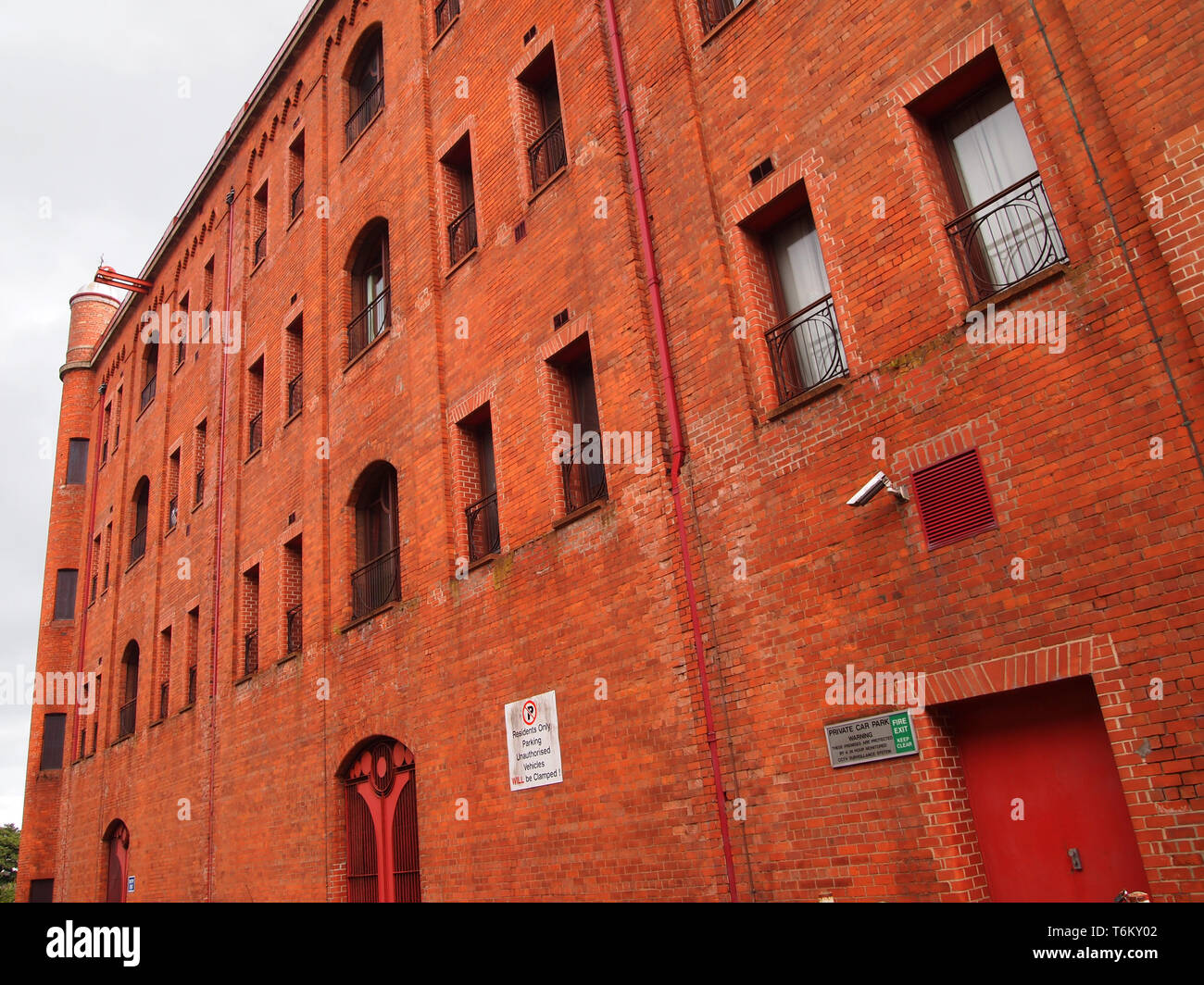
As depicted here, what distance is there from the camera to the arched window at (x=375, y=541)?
13.8m

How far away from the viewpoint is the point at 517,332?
11.4 meters

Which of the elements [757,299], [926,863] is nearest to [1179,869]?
[926,863]

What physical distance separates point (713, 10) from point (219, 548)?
561 inches

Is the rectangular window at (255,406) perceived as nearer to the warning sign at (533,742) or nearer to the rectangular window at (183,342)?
the rectangular window at (183,342)

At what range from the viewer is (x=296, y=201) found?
18.9 meters

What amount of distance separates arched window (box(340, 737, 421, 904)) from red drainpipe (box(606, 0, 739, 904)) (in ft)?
17.6

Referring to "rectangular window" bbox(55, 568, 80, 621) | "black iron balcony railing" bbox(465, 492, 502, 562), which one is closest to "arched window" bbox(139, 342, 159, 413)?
"rectangular window" bbox(55, 568, 80, 621)

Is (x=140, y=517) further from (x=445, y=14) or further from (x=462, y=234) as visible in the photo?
(x=445, y=14)

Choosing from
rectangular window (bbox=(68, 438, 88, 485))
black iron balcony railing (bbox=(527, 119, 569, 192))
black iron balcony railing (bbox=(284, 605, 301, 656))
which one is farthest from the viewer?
rectangular window (bbox=(68, 438, 88, 485))

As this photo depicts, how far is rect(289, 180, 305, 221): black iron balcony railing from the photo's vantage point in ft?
60.8

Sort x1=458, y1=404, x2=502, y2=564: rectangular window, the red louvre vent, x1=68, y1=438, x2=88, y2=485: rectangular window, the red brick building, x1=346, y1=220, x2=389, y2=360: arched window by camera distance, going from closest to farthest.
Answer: the red brick building, the red louvre vent, x1=458, y1=404, x2=502, y2=564: rectangular window, x1=346, y1=220, x2=389, y2=360: arched window, x1=68, y1=438, x2=88, y2=485: rectangular window

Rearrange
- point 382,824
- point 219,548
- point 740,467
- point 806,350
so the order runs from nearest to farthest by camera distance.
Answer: point 740,467 < point 806,350 < point 382,824 < point 219,548

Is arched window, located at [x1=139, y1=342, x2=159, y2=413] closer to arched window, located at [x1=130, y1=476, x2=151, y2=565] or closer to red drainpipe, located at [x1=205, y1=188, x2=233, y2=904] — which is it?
arched window, located at [x1=130, y1=476, x2=151, y2=565]

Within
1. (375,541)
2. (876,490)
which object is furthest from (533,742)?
→ (375,541)
